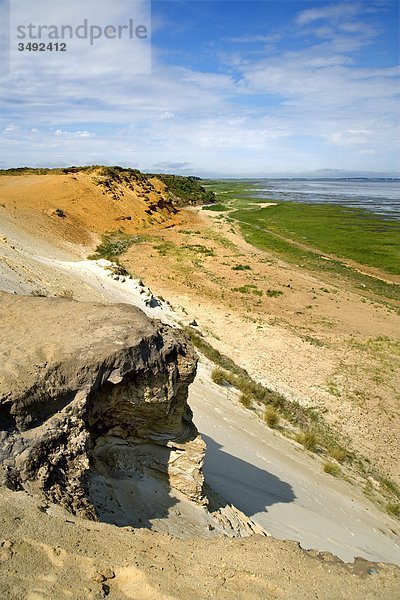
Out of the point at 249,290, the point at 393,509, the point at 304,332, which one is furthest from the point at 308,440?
the point at 249,290

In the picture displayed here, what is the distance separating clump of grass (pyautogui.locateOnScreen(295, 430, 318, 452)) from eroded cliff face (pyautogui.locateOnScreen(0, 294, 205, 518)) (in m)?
6.27

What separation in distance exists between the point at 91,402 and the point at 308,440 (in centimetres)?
850

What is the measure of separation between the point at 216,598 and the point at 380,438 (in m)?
11.1

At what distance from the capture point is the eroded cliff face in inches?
192

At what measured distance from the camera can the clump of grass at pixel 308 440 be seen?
12.4m

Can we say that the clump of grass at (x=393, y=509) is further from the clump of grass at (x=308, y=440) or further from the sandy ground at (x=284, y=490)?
the clump of grass at (x=308, y=440)

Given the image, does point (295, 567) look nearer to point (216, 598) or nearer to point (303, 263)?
point (216, 598)

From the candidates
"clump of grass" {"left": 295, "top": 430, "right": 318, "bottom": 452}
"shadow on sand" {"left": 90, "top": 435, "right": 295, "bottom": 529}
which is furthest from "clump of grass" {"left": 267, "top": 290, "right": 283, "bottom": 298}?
"shadow on sand" {"left": 90, "top": 435, "right": 295, "bottom": 529}

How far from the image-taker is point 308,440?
12414 mm

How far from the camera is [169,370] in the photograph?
6.52 metres

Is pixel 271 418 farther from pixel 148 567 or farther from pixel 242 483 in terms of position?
pixel 148 567

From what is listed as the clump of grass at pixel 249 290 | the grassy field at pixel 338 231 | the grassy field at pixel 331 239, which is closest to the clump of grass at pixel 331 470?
the clump of grass at pixel 249 290

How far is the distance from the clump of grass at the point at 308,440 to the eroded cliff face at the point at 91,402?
627cm

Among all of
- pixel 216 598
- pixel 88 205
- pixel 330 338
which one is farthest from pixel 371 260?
pixel 216 598
